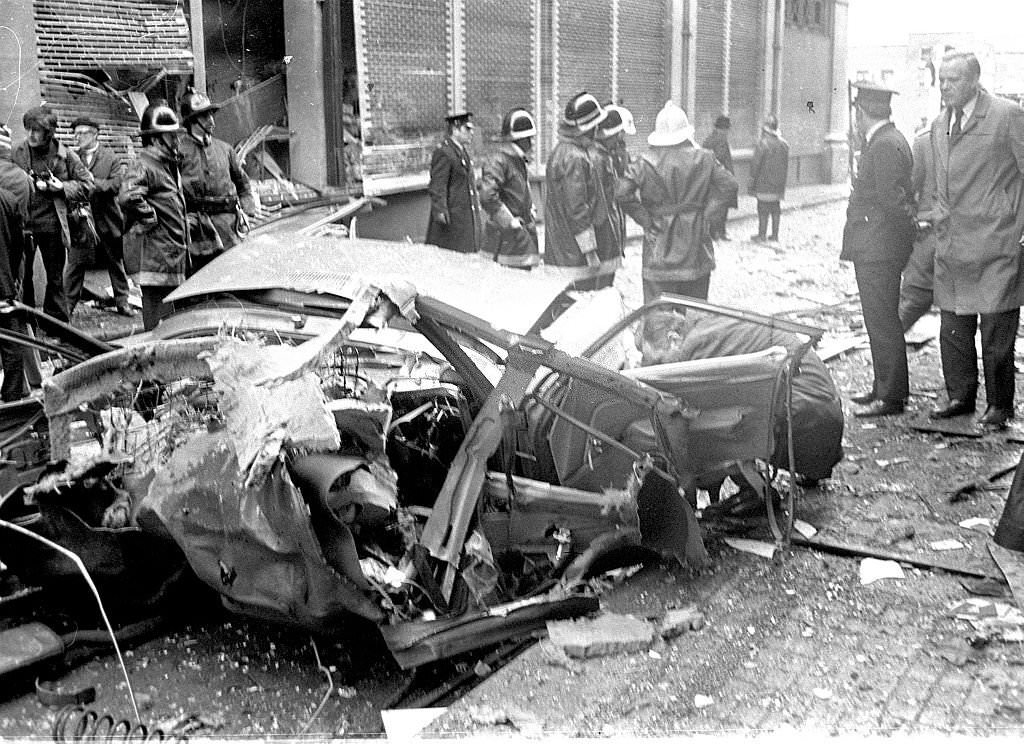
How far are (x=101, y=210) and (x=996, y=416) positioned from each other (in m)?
6.76

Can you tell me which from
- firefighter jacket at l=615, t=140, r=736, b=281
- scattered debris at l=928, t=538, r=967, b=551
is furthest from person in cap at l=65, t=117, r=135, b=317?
scattered debris at l=928, t=538, r=967, b=551

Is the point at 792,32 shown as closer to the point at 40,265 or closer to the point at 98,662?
the point at 40,265

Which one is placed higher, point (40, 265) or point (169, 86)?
point (169, 86)

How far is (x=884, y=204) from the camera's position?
6219mm

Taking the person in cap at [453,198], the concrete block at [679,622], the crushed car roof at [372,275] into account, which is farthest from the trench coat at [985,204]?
the person in cap at [453,198]

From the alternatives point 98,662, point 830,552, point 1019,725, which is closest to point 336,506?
point 98,662

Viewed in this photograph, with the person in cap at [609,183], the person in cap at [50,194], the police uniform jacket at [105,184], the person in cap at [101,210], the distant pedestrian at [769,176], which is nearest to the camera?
the person in cap at [50,194]

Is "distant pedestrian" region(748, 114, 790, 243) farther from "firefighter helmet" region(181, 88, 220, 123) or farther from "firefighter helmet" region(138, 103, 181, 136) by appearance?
"firefighter helmet" region(138, 103, 181, 136)

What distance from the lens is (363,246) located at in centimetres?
510

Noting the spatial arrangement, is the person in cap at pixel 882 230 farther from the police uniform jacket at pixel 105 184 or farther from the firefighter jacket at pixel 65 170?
the police uniform jacket at pixel 105 184

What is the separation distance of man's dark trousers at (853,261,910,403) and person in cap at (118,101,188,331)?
4.14 meters

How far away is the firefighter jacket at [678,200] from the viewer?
726 centimetres

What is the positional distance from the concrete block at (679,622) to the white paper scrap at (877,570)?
2.44 feet

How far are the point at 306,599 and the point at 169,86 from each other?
23.8 feet
